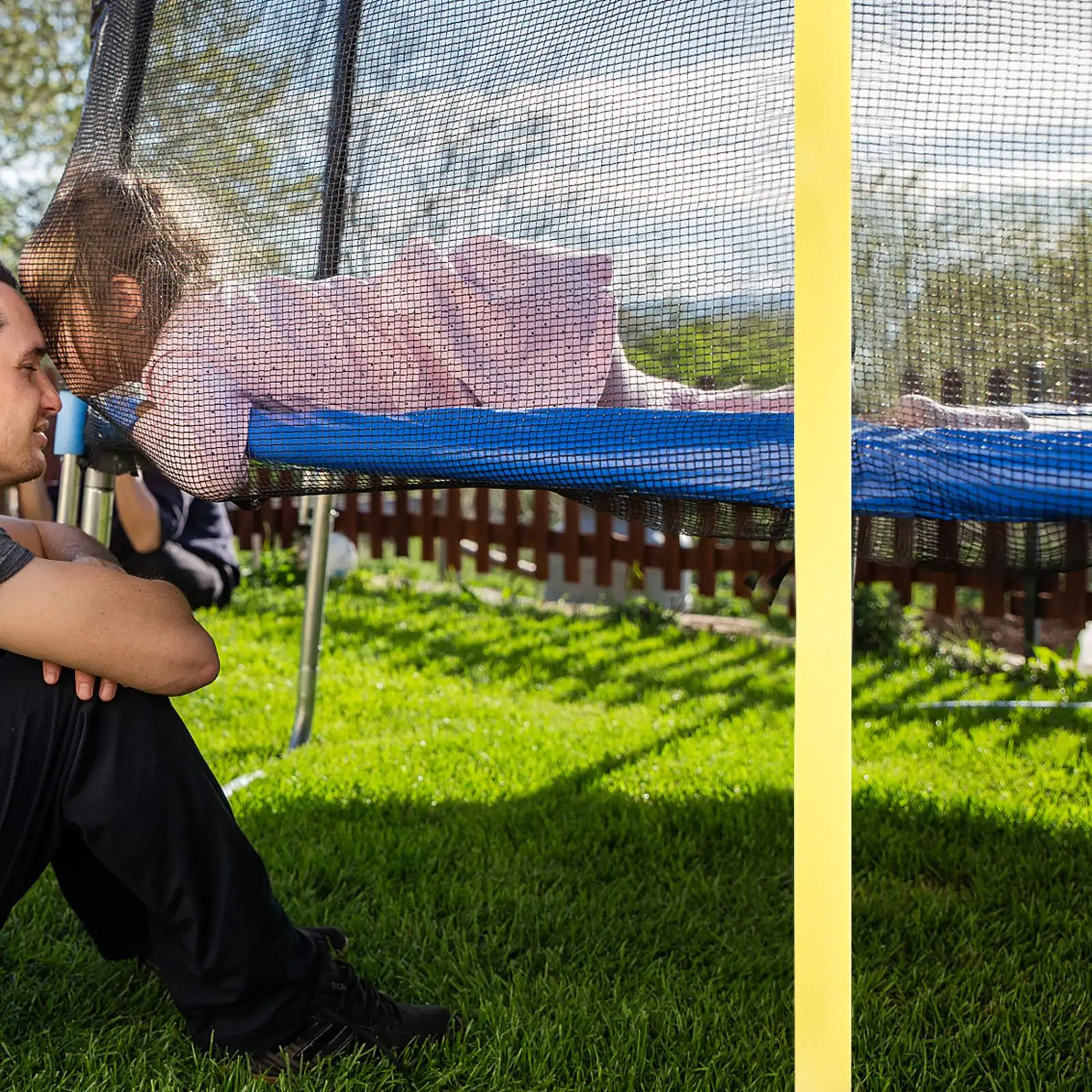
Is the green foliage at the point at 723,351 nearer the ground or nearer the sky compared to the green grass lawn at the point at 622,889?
nearer the sky

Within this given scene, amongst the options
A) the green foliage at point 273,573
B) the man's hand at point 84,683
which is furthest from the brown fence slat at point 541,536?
the man's hand at point 84,683

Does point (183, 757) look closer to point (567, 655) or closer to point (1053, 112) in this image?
point (1053, 112)

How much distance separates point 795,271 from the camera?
0.92 meters

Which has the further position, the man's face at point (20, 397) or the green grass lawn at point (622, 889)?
the green grass lawn at point (622, 889)

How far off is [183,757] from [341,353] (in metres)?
0.53

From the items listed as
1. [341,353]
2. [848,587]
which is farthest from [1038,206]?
[341,353]

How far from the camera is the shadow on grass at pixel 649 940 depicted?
1.52m

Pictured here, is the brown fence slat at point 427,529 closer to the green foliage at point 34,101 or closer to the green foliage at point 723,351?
the green foliage at point 34,101

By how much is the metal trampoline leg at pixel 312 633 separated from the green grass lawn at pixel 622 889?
0.08 metres

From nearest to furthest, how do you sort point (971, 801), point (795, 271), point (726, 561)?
point (795, 271)
point (971, 801)
point (726, 561)

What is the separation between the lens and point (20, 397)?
143 centimetres

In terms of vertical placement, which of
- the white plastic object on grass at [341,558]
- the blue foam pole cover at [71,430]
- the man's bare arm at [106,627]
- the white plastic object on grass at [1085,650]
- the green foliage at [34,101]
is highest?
the green foliage at [34,101]

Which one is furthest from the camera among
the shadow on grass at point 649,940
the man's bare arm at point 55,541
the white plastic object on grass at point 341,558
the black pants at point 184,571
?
the white plastic object on grass at point 341,558

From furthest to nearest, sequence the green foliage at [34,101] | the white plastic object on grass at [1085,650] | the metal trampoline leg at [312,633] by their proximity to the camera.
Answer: the green foliage at [34,101]
the white plastic object on grass at [1085,650]
the metal trampoline leg at [312,633]
